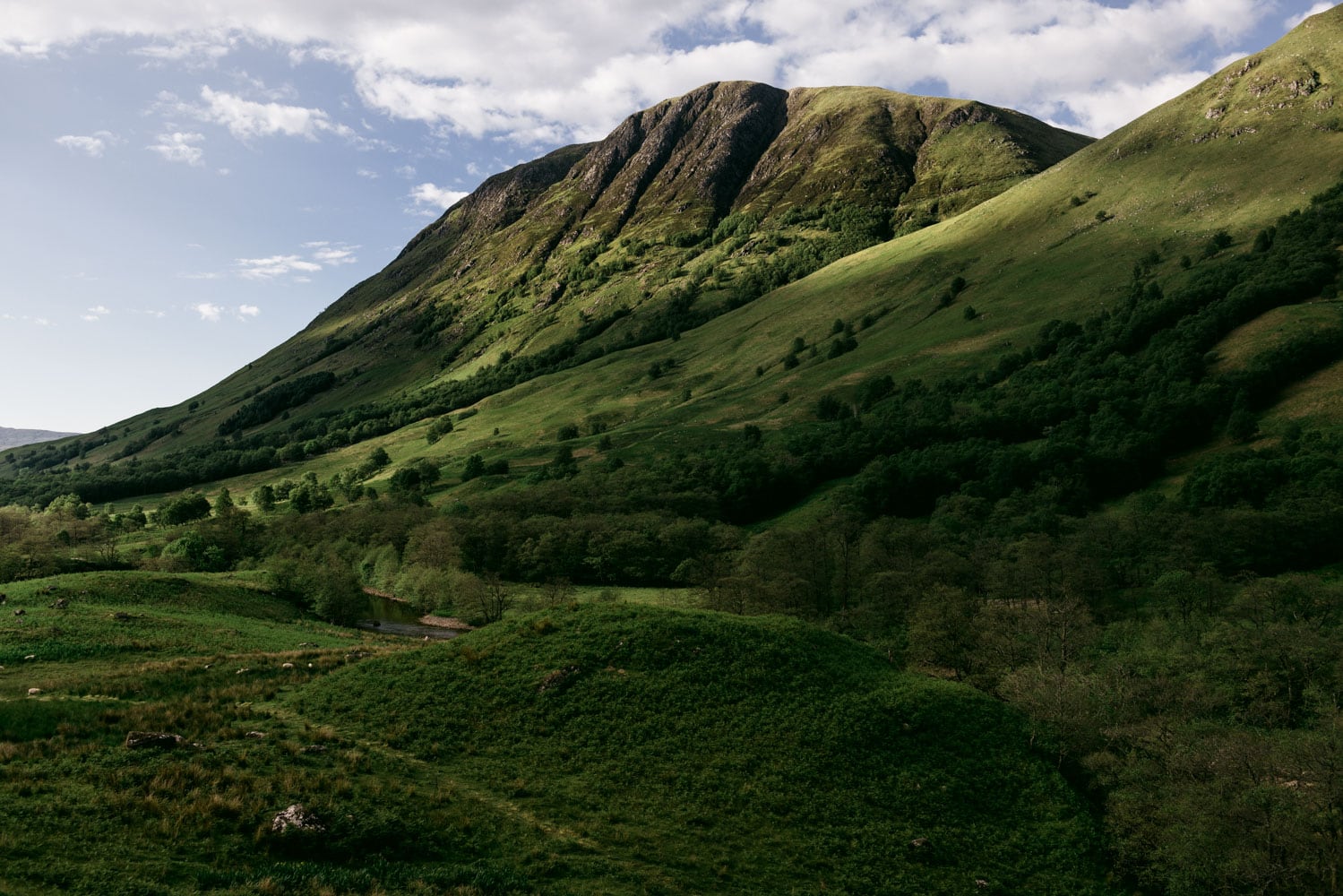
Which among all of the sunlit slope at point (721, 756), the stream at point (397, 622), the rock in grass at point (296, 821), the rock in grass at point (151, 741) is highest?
the rock in grass at point (151, 741)

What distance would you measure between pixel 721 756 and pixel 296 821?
67.8ft

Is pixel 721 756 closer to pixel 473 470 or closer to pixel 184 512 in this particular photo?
pixel 473 470

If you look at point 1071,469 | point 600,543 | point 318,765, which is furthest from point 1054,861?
point 1071,469

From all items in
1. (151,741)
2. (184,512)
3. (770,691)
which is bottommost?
(770,691)

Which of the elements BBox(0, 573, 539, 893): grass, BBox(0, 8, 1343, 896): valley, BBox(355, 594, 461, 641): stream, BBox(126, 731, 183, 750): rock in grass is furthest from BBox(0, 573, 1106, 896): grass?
BBox(355, 594, 461, 641): stream

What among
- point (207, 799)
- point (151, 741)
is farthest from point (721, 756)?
point (151, 741)

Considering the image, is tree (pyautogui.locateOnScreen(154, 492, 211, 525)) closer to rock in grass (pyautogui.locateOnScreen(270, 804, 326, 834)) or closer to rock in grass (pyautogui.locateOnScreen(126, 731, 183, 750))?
rock in grass (pyautogui.locateOnScreen(126, 731, 183, 750))

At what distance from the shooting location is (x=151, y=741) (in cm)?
2941

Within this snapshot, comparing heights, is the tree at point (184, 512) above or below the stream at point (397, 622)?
above

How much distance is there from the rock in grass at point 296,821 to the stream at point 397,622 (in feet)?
202

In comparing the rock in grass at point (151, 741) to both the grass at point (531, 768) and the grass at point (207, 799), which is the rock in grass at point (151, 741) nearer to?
the grass at point (207, 799)

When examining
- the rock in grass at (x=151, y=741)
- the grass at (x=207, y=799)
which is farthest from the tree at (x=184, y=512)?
the rock in grass at (x=151, y=741)

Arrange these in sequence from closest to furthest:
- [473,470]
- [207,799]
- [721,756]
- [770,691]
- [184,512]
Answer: [207,799]
[721,756]
[770,691]
[184,512]
[473,470]

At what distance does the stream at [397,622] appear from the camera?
9509cm
